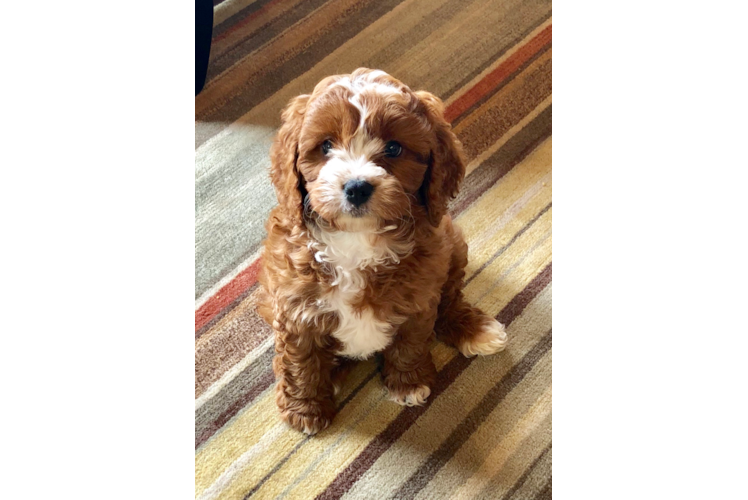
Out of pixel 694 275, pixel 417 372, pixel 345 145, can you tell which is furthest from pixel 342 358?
pixel 694 275

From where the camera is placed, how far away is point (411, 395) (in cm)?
228

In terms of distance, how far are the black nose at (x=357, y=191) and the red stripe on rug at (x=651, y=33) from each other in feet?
2.18

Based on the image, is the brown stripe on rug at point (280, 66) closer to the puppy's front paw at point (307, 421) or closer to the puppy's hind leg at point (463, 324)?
the puppy's hind leg at point (463, 324)

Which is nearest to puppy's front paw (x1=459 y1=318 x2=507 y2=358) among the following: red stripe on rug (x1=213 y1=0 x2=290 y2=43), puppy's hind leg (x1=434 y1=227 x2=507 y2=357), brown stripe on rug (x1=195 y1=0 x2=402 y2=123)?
puppy's hind leg (x1=434 y1=227 x2=507 y2=357)

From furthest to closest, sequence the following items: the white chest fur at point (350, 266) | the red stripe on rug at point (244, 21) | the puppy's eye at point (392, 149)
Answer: the red stripe on rug at point (244, 21), the white chest fur at point (350, 266), the puppy's eye at point (392, 149)

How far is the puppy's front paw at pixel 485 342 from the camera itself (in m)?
2.37

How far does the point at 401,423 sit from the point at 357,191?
1005 mm

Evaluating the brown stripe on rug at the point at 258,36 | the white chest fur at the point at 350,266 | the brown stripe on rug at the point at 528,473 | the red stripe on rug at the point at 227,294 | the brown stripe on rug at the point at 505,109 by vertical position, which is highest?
the brown stripe on rug at the point at 258,36

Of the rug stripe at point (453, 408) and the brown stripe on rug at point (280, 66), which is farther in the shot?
the brown stripe on rug at point (280, 66)

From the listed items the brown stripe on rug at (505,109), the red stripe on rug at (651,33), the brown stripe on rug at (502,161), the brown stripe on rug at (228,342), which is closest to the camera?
A: the red stripe on rug at (651,33)

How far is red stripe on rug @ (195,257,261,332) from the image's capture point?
254cm

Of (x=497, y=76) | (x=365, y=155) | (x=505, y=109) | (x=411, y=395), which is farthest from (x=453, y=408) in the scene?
(x=497, y=76)

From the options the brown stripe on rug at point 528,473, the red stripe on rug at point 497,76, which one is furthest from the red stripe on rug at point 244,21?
the brown stripe on rug at point 528,473
